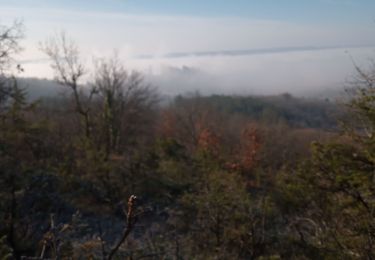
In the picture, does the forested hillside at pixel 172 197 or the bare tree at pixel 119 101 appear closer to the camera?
the forested hillside at pixel 172 197

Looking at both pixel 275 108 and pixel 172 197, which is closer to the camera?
pixel 172 197

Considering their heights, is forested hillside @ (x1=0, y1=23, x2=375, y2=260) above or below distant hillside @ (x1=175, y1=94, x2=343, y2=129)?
above

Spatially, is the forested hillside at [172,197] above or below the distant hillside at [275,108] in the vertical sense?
above

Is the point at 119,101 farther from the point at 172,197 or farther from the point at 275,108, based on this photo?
the point at 275,108

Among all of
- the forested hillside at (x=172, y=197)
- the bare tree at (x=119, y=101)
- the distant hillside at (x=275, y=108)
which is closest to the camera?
the forested hillside at (x=172, y=197)

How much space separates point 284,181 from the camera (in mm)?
8711

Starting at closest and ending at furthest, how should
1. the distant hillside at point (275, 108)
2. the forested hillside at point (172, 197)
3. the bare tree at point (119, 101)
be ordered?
the forested hillside at point (172, 197), the bare tree at point (119, 101), the distant hillside at point (275, 108)

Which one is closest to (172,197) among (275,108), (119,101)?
(119,101)

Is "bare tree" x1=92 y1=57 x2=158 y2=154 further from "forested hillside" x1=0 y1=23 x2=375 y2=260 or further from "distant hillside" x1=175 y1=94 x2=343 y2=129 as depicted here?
"distant hillside" x1=175 y1=94 x2=343 y2=129

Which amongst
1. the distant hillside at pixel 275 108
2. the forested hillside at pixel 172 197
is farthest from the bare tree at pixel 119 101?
the distant hillside at pixel 275 108

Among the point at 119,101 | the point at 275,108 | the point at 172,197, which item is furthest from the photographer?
the point at 275,108

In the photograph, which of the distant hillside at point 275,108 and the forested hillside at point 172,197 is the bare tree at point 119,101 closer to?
the forested hillside at point 172,197

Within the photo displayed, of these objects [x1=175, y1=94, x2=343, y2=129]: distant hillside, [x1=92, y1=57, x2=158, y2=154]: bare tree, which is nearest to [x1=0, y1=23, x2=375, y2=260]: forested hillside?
[x1=92, y1=57, x2=158, y2=154]: bare tree

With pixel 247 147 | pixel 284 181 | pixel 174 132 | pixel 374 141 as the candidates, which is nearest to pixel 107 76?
pixel 247 147
